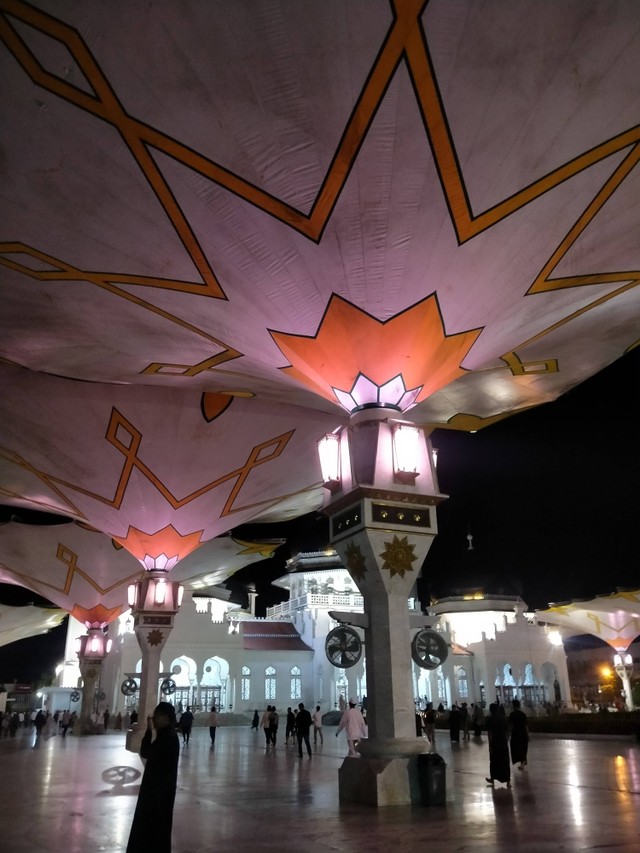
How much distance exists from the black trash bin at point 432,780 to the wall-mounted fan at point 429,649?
1.25 meters

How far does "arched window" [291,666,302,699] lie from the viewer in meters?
32.2

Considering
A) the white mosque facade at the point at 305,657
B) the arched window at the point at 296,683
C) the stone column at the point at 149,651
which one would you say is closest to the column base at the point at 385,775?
the stone column at the point at 149,651

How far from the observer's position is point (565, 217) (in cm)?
655

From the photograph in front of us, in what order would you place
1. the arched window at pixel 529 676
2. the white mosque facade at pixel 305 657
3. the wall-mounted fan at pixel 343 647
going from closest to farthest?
the wall-mounted fan at pixel 343 647
the white mosque facade at pixel 305 657
the arched window at pixel 529 676

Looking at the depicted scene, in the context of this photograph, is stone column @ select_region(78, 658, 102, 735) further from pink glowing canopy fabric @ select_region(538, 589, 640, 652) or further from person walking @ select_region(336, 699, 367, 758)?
pink glowing canopy fabric @ select_region(538, 589, 640, 652)

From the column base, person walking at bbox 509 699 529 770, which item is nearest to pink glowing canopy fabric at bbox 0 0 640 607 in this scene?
the column base

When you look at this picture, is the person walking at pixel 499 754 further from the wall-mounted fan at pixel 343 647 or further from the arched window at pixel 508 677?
the arched window at pixel 508 677

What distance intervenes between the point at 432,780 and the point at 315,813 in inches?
48.2

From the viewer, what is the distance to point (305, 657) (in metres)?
33.1

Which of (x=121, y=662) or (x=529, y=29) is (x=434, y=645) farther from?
(x=121, y=662)

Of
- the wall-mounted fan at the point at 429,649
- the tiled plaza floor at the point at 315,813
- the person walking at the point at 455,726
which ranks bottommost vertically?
the person walking at the point at 455,726

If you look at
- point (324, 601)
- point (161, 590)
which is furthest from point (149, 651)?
point (324, 601)

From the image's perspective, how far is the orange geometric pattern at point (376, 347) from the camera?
300 inches

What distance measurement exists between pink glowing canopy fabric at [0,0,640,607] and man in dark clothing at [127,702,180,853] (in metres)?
4.72
